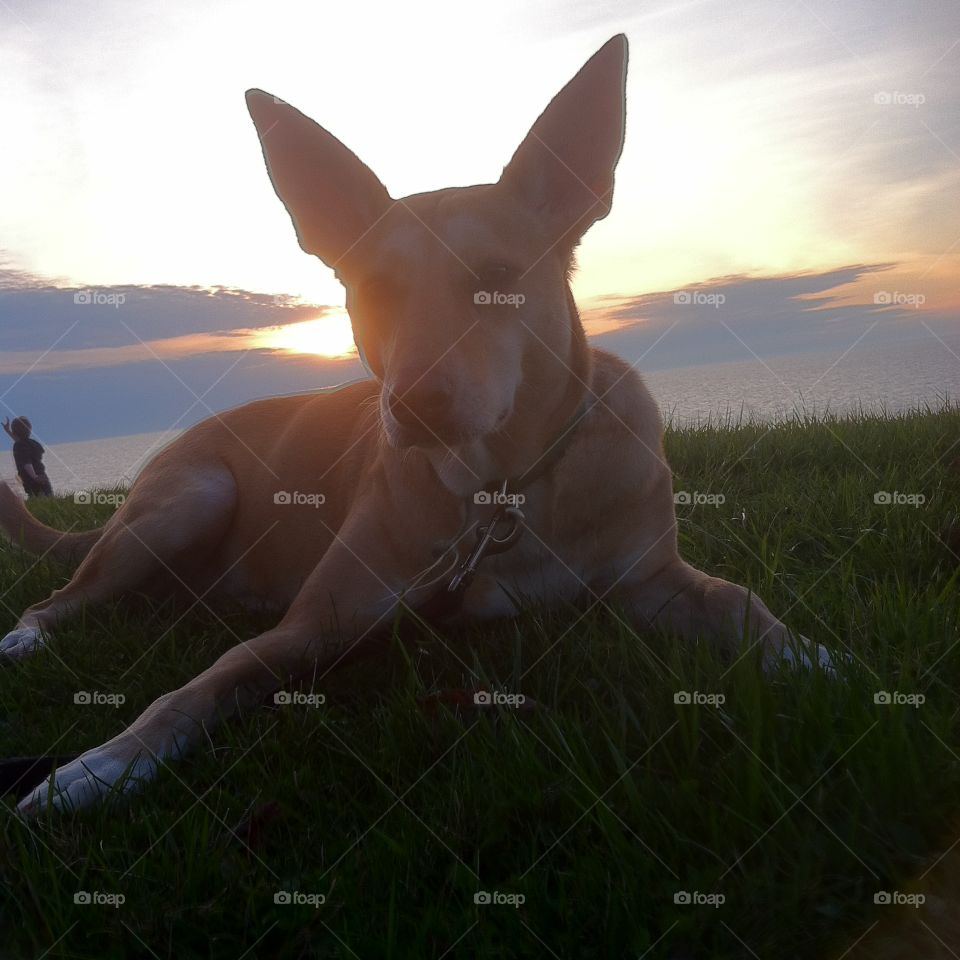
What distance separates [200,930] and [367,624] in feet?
4.61

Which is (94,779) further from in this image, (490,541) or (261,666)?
(490,541)

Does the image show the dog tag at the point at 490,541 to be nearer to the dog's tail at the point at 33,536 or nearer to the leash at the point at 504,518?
the leash at the point at 504,518

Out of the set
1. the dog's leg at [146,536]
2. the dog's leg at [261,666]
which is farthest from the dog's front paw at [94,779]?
Result: the dog's leg at [146,536]

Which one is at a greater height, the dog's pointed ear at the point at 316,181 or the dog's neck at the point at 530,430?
the dog's pointed ear at the point at 316,181

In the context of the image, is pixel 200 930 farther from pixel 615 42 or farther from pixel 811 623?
pixel 615 42

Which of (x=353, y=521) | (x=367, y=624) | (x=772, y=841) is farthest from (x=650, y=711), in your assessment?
(x=353, y=521)

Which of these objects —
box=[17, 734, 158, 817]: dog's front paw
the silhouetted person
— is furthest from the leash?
the silhouetted person

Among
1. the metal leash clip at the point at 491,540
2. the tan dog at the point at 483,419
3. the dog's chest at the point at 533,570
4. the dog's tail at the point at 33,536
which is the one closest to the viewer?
the tan dog at the point at 483,419

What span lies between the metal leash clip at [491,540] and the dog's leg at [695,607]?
19.0 inches

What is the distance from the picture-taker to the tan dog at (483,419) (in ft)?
8.51

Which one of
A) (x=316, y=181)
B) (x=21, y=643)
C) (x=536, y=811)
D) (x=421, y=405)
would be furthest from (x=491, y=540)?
(x=21, y=643)

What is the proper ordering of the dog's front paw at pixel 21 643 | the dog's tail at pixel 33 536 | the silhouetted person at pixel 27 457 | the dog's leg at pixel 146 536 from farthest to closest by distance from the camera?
the silhouetted person at pixel 27 457 < the dog's tail at pixel 33 536 < the dog's leg at pixel 146 536 < the dog's front paw at pixel 21 643

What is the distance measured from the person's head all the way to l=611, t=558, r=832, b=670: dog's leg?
12.8m

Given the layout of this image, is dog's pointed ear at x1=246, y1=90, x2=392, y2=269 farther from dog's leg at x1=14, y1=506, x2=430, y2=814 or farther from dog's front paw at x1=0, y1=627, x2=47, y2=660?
dog's front paw at x1=0, y1=627, x2=47, y2=660
